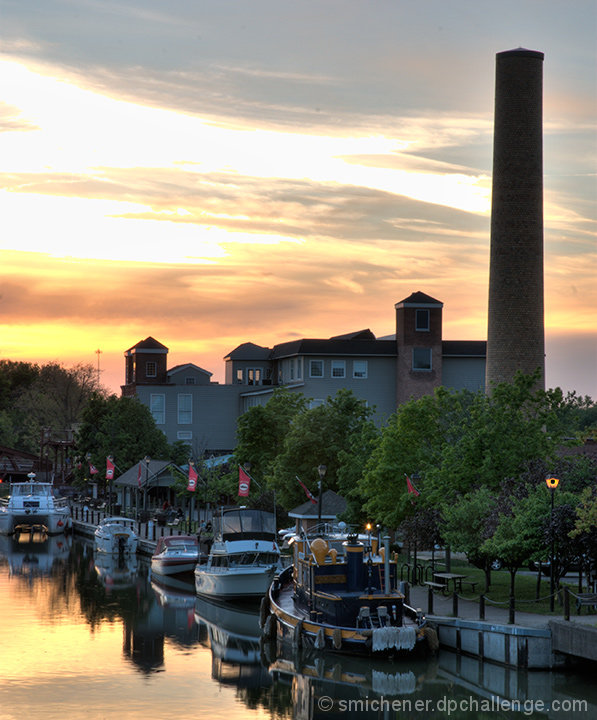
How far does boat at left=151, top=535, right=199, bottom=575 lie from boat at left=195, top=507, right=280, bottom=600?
7760 millimetres

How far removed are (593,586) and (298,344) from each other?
61.0 m

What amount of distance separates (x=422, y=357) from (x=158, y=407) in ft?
92.6

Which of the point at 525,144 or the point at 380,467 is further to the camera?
the point at 525,144

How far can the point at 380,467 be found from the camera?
160ft

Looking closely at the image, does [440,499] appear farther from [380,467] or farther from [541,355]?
[541,355]

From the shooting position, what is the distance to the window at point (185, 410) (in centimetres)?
10788

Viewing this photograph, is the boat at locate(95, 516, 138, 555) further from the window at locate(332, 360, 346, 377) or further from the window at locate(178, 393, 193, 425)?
the window at locate(178, 393, 193, 425)

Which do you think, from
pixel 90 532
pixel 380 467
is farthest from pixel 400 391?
pixel 380 467

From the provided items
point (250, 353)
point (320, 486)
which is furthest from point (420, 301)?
point (320, 486)

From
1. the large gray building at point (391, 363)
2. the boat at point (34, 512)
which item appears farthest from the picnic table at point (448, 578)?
the boat at point (34, 512)

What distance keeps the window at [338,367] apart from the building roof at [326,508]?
39.7 m

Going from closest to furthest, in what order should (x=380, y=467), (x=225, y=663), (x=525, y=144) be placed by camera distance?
(x=225, y=663) → (x=380, y=467) → (x=525, y=144)

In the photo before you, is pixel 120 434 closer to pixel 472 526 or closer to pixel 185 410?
pixel 185 410

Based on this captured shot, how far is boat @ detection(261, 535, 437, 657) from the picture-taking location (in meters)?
34.0
